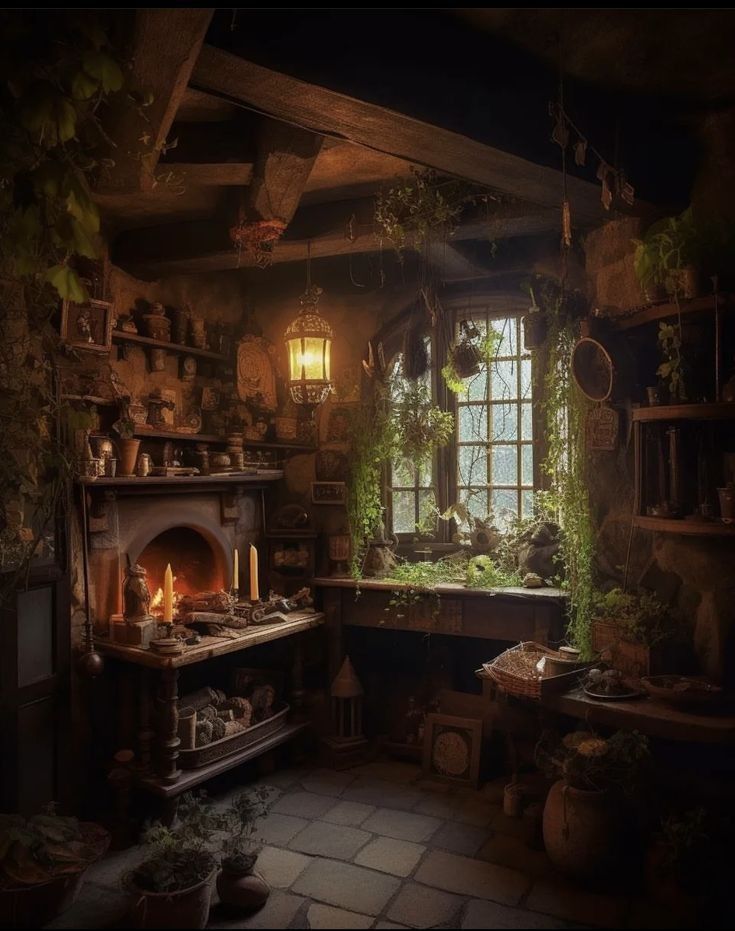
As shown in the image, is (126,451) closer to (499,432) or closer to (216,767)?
(216,767)

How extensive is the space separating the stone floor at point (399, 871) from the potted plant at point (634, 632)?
108 centimetres

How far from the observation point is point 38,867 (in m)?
3.30

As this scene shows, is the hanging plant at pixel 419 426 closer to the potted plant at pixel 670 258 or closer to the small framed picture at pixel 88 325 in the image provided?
the potted plant at pixel 670 258

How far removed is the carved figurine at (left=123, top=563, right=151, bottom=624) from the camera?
14.1ft

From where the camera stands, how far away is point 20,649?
3832 mm

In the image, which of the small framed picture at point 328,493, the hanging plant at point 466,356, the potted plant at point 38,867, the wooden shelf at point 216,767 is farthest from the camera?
the small framed picture at point 328,493

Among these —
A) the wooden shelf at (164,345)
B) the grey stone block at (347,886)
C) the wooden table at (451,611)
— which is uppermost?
the wooden shelf at (164,345)

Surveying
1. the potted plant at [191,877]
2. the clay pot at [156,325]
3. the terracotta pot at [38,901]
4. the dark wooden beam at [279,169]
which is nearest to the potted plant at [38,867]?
the terracotta pot at [38,901]

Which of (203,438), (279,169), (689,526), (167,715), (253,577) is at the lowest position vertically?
(167,715)

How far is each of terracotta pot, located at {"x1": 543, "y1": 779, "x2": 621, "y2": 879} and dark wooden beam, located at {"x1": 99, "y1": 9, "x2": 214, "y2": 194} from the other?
11.2 feet

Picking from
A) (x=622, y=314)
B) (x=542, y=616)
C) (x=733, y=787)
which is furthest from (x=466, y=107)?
(x=733, y=787)

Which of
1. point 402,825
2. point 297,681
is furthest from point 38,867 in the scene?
point 297,681

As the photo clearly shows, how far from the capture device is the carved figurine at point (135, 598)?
14.1 ft

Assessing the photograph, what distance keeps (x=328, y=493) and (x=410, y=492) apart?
0.64m
